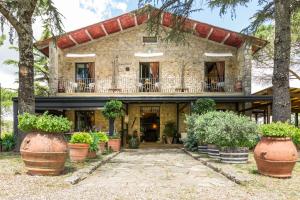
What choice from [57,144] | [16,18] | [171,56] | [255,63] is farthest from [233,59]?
[57,144]

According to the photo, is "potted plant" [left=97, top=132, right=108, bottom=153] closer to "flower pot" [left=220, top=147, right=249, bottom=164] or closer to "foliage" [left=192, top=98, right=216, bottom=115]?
"foliage" [left=192, top=98, right=216, bottom=115]

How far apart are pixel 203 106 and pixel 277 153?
28.0ft

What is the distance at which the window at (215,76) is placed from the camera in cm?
1992

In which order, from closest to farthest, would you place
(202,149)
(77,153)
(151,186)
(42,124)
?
(151,186) → (42,124) → (77,153) → (202,149)

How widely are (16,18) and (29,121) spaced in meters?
5.51

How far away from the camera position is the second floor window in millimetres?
20359

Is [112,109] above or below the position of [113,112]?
above

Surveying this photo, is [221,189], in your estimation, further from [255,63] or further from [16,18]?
[255,63]

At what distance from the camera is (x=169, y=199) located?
534 cm

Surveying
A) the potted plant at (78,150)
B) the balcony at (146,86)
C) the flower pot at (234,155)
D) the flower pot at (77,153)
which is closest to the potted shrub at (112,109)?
the balcony at (146,86)

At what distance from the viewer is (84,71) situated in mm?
20484

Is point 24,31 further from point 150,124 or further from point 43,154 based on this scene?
point 150,124

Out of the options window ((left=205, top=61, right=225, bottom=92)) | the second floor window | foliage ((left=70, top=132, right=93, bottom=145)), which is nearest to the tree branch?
foliage ((left=70, top=132, right=93, bottom=145))

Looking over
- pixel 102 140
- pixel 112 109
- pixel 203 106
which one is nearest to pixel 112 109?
pixel 112 109
